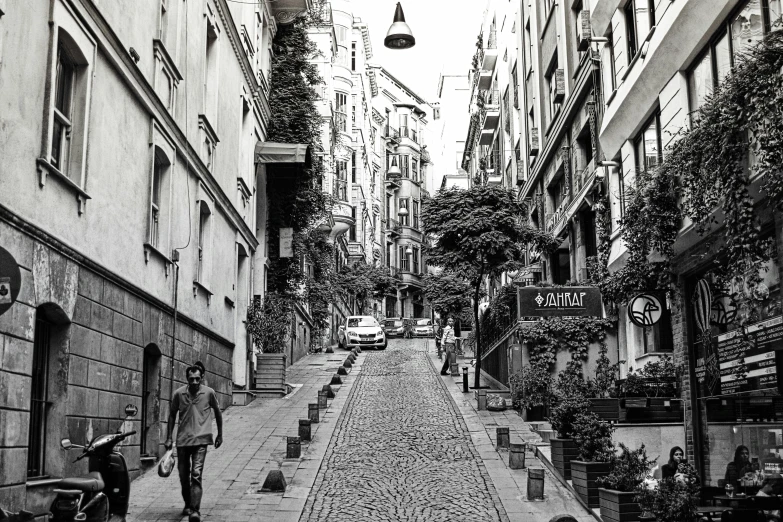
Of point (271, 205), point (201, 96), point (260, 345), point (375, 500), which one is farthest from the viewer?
point (271, 205)

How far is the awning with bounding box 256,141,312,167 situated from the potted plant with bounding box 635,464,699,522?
16.8 metres

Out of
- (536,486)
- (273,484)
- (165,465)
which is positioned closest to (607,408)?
(536,486)

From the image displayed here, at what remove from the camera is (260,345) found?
23.2 metres

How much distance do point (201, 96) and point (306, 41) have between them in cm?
1090

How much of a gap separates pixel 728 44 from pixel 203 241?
10.9m

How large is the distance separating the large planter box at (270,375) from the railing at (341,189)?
2505 cm

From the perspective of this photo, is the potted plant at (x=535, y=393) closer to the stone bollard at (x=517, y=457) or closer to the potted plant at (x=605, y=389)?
the potted plant at (x=605, y=389)

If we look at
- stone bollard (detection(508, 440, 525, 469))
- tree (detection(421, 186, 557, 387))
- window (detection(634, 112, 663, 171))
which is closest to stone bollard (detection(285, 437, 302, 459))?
stone bollard (detection(508, 440, 525, 469))

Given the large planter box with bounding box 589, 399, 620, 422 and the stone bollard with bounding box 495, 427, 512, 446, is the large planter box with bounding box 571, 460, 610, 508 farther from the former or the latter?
the stone bollard with bounding box 495, 427, 512, 446

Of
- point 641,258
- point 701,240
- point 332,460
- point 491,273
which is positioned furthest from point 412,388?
point 701,240

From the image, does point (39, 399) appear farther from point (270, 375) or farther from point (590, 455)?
point (270, 375)

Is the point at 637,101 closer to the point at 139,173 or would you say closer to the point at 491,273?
the point at 139,173

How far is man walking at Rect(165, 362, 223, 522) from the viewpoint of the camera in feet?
32.6

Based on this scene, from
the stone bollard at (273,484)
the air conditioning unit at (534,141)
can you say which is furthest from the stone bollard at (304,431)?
the air conditioning unit at (534,141)
